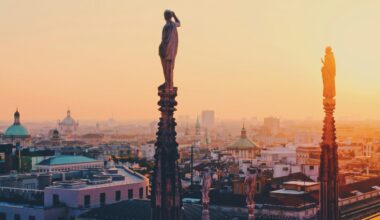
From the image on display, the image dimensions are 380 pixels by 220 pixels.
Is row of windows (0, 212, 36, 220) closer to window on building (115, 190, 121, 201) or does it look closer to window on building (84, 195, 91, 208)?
window on building (84, 195, 91, 208)

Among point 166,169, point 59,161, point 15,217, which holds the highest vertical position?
point 166,169

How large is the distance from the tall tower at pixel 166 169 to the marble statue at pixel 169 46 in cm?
25

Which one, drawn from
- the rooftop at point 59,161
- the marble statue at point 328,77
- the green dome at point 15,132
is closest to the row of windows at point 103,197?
the rooftop at point 59,161

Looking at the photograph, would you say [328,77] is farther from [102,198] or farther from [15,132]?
[15,132]

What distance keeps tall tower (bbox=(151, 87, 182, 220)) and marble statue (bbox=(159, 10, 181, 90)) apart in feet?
0.82

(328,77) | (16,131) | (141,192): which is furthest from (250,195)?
(16,131)

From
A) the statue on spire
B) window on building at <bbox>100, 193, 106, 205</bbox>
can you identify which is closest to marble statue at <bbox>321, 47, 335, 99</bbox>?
the statue on spire

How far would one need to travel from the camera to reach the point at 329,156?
1386 cm

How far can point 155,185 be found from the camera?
10898mm

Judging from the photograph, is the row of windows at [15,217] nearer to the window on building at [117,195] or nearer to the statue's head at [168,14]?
the window on building at [117,195]

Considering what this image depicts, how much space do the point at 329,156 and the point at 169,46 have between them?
4.63m

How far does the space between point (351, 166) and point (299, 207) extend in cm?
4666

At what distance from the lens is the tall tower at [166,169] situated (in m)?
10.8

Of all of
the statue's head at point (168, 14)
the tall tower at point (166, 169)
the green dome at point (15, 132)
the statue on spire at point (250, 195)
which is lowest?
the statue on spire at point (250, 195)
